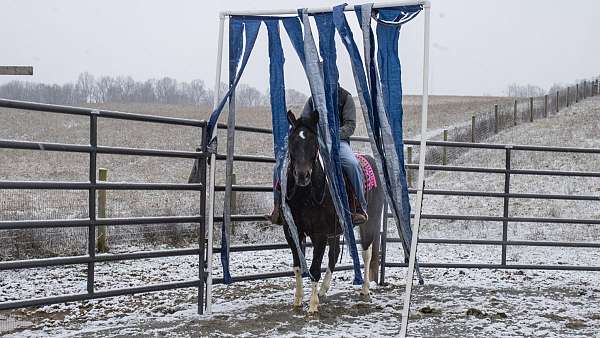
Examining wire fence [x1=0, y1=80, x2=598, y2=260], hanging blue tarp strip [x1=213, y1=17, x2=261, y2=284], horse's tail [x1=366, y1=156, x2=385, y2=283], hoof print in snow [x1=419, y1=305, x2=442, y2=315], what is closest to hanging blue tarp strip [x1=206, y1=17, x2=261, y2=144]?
hanging blue tarp strip [x1=213, y1=17, x2=261, y2=284]

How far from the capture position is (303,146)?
5.38 meters

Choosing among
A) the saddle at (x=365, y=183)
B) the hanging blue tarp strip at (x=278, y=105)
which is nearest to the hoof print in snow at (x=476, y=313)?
the saddle at (x=365, y=183)

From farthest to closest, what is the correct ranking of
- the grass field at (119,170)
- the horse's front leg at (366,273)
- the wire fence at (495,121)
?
the wire fence at (495,121), the grass field at (119,170), the horse's front leg at (366,273)

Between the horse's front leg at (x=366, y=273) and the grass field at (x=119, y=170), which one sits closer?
the horse's front leg at (x=366, y=273)

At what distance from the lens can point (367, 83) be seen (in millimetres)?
5320

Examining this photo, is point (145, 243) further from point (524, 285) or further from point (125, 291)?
point (524, 285)

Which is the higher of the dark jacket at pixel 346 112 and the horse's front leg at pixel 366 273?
the dark jacket at pixel 346 112

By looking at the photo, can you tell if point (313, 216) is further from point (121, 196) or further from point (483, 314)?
point (121, 196)

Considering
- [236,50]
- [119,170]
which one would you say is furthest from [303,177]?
[119,170]

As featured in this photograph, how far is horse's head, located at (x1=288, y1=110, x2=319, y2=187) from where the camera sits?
5316mm

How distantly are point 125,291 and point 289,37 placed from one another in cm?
254

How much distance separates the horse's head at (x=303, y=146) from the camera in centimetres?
532

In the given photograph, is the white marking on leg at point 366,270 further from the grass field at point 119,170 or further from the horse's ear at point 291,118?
the horse's ear at point 291,118

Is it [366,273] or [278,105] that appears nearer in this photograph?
[278,105]
